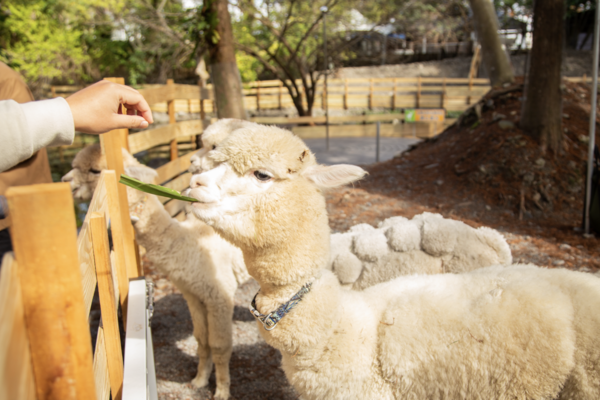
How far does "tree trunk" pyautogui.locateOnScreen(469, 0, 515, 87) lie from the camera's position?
392 inches

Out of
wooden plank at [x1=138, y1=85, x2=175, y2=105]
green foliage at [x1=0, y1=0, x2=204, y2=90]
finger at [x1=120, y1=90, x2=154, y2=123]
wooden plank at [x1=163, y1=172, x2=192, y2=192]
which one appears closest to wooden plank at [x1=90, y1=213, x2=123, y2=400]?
finger at [x1=120, y1=90, x2=154, y2=123]

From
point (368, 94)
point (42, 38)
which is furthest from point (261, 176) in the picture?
point (42, 38)

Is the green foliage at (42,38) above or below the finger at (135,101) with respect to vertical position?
above

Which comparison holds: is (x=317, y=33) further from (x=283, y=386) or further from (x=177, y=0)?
(x=283, y=386)

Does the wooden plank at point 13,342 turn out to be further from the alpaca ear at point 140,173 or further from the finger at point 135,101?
the alpaca ear at point 140,173

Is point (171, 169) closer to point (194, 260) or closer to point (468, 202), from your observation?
point (194, 260)

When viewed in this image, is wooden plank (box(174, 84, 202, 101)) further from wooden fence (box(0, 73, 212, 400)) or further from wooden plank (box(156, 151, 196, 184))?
wooden fence (box(0, 73, 212, 400))

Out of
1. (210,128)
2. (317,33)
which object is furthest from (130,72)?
(210,128)

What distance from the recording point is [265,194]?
6.33 ft

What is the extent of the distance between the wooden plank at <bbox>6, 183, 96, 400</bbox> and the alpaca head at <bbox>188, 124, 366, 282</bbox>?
1.05m

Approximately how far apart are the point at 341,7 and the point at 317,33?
1.53 meters

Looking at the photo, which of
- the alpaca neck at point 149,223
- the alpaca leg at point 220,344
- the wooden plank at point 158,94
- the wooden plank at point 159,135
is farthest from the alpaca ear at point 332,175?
the wooden plank at point 158,94

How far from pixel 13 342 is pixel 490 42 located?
11.8 m

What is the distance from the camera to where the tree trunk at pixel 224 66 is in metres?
6.69
